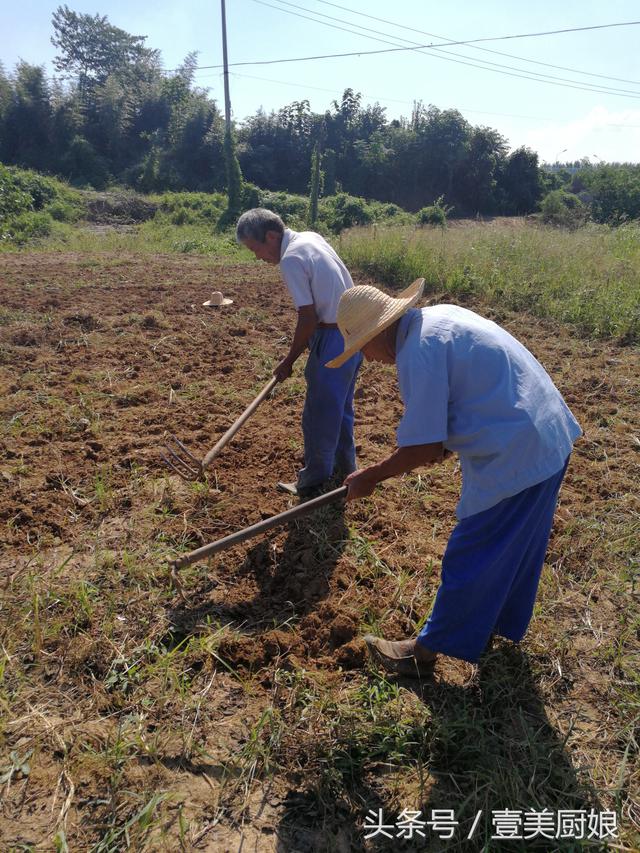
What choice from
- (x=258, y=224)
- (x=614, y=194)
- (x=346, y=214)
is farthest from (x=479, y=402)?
(x=614, y=194)

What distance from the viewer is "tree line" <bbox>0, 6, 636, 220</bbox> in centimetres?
2447

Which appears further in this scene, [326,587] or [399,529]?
[399,529]

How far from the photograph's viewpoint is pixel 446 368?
1.72m

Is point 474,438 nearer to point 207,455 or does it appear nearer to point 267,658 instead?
point 267,658

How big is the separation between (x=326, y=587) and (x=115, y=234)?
47.0ft

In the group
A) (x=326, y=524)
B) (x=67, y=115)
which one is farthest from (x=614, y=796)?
(x=67, y=115)

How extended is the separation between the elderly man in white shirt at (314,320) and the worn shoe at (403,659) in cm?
122

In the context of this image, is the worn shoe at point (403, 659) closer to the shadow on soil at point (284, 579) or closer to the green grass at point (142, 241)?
the shadow on soil at point (284, 579)

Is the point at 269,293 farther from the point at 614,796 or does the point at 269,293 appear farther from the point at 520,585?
the point at 614,796

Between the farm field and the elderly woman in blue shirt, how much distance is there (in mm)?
386

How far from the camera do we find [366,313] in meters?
1.88

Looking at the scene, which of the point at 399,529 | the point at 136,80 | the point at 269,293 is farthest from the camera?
the point at 136,80

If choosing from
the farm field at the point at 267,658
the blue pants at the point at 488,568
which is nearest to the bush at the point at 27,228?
the farm field at the point at 267,658

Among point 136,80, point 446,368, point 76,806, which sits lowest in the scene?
point 76,806
